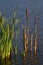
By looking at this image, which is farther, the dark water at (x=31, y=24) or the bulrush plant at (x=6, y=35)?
→ the dark water at (x=31, y=24)

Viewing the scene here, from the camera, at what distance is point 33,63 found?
11.7 m

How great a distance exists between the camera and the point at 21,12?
2092cm

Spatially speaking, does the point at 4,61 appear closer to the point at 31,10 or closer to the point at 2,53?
the point at 2,53

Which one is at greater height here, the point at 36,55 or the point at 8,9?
the point at 8,9

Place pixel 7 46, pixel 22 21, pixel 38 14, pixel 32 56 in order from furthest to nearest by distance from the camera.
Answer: pixel 38 14 < pixel 22 21 < pixel 32 56 < pixel 7 46

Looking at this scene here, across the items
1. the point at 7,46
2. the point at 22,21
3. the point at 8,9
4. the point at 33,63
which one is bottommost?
the point at 33,63

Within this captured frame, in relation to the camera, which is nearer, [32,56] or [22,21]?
Answer: [32,56]

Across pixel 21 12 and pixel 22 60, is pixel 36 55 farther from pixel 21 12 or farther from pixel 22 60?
pixel 21 12

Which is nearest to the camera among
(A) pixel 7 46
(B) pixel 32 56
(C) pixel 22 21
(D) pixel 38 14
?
(A) pixel 7 46

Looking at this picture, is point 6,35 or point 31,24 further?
point 31,24

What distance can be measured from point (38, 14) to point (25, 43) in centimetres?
840

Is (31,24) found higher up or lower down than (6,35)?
higher up

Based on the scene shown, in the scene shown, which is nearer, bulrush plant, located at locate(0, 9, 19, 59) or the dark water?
bulrush plant, located at locate(0, 9, 19, 59)

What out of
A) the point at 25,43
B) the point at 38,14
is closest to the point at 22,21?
the point at 38,14
